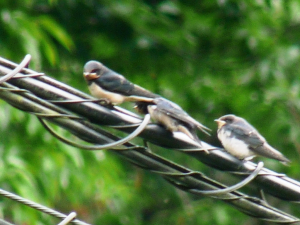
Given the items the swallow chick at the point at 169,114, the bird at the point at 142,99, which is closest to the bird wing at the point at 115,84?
the bird at the point at 142,99

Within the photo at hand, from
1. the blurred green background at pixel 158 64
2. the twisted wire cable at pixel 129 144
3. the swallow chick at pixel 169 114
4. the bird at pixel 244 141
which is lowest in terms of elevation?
the twisted wire cable at pixel 129 144

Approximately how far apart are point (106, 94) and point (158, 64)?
10.3 ft

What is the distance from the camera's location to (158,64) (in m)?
6.48

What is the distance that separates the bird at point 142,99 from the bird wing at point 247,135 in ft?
2.28

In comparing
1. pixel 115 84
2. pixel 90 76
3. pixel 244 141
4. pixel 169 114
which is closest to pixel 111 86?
pixel 115 84

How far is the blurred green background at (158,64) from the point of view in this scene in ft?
16.1

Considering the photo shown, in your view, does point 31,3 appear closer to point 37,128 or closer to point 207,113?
point 37,128

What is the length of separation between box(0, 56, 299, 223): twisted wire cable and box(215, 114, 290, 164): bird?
70 centimetres

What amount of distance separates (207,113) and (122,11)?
1766 mm

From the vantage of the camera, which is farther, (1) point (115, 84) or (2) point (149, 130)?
(1) point (115, 84)

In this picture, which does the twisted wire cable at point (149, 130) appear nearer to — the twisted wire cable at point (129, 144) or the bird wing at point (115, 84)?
the twisted wire cable at point (129, 144)

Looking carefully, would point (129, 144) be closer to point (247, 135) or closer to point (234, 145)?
point (234, 145)

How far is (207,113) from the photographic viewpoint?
7.23 m

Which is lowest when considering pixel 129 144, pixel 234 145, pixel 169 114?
pixel 129 144
